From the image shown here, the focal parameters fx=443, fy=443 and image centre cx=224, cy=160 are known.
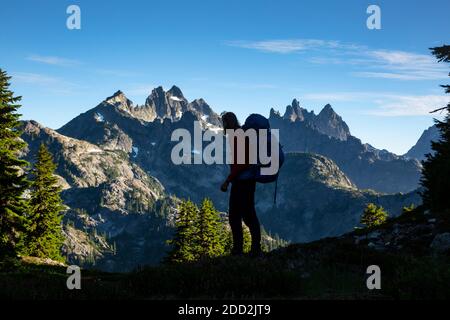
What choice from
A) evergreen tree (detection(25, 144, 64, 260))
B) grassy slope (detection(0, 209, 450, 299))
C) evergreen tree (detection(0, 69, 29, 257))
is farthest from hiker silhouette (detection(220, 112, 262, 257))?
evergreen tree (detection(25, 144, 64, 260))

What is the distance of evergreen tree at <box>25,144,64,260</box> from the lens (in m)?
40.5

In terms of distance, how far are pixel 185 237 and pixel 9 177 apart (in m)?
23.7

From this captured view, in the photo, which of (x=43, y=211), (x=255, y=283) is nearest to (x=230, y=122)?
(x=255, y=283)

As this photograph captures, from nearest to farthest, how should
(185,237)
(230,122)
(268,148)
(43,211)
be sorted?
(268,148) < (230,122) < (43,211) < (185,237)

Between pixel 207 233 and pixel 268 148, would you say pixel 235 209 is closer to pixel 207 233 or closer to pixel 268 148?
pixel 268 148

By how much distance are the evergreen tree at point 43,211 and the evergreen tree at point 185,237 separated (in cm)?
1173

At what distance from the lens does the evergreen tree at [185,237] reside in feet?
151

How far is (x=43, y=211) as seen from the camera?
4103cm

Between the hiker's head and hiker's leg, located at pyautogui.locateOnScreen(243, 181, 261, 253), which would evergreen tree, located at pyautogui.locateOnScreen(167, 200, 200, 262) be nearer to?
hiker's leg, located at pyautogui.locateOnScreen(243, 181, 261, 253)

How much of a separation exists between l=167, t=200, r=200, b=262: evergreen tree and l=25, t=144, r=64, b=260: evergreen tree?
1173 centimetres

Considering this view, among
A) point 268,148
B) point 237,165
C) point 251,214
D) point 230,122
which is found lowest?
point 251,214

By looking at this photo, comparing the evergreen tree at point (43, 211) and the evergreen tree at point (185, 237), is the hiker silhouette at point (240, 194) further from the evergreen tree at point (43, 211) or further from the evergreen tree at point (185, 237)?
the evergreen tree at point (185, 237)

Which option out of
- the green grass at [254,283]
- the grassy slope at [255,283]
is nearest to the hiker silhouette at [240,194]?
the grassy slope at [255,283]

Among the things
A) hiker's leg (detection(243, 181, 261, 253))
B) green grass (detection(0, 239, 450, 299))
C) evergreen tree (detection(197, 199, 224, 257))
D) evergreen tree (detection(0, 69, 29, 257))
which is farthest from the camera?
evergreen tree (detection(197, 199, 224, 257))
